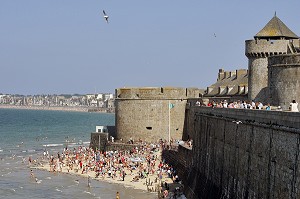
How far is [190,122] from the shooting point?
5206 cm

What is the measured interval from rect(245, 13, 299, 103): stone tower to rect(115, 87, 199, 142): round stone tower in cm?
1792

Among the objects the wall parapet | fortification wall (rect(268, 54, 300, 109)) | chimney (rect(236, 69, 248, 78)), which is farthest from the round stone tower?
the wall parapet

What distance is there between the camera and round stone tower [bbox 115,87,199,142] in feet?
178

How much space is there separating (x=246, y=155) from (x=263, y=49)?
57.0 feet

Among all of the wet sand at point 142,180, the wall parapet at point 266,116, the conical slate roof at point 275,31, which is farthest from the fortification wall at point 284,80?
the wet sand at point 142,180

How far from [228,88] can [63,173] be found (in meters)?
16.0

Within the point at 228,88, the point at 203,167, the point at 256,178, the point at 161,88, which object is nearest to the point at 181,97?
the point at 161,88

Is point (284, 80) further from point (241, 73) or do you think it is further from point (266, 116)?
point (241, 73)

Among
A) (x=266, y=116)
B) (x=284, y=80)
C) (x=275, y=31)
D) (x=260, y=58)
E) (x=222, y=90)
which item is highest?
(x=275, y=31)

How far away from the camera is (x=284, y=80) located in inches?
1117

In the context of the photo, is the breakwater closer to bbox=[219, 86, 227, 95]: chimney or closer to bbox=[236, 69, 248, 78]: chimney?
bbox=[219, 86, 227, 95]: chimney

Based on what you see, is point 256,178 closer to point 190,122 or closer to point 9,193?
point 9,193

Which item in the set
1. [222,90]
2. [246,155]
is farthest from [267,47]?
[246,155]

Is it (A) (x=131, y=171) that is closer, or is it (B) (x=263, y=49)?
(B) (x=263, y=49)
